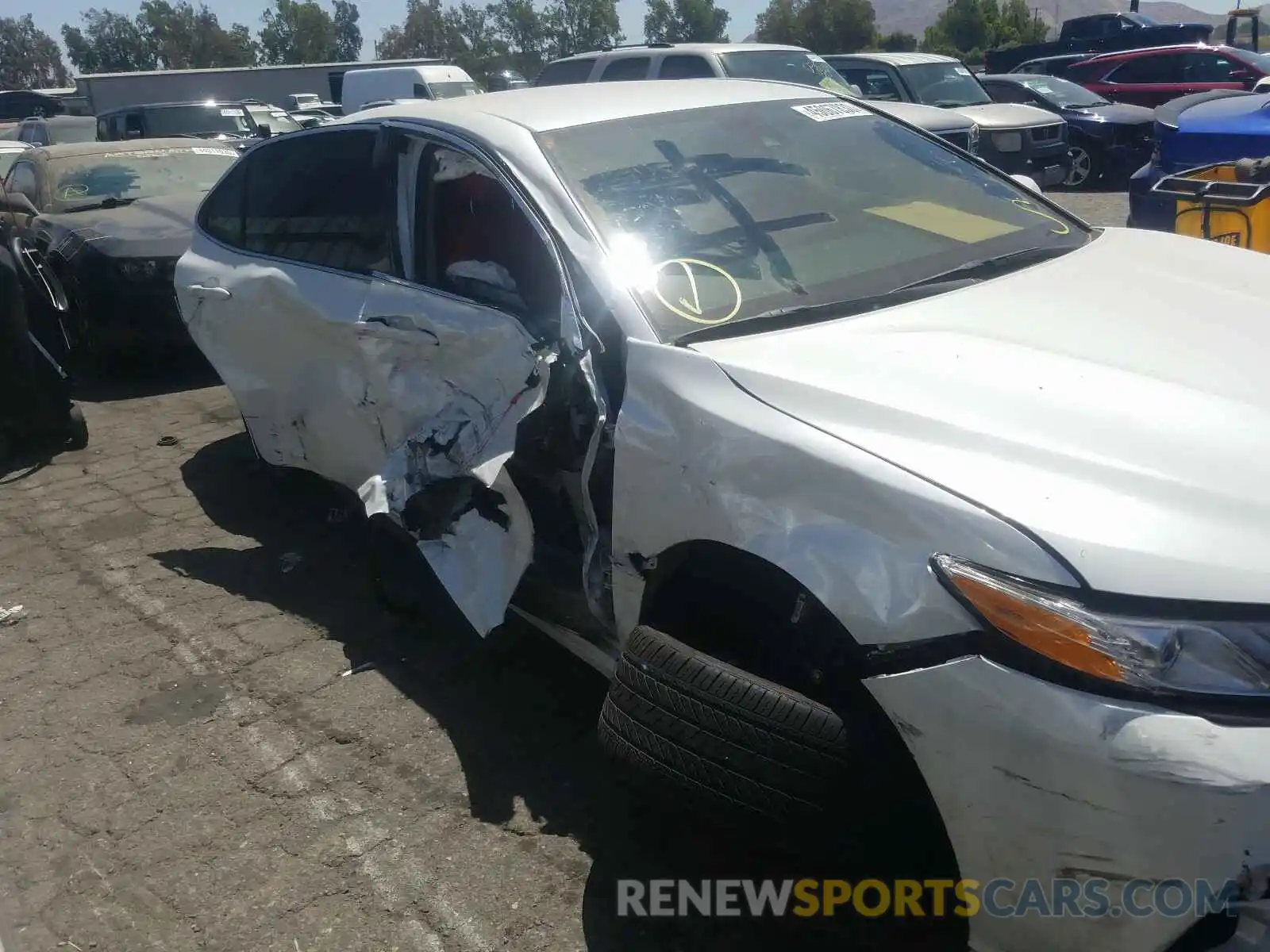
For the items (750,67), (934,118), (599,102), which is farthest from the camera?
(750,67)

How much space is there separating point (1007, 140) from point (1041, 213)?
8.78 meters

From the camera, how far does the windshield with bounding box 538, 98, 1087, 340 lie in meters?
2.70

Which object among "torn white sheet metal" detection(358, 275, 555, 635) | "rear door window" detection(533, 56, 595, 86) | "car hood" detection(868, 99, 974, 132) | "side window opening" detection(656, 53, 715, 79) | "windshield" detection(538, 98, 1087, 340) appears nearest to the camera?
"windshield" detection(538, 98, 1087, 340)

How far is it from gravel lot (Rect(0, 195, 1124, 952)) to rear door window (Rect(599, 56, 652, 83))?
7907 millimetres

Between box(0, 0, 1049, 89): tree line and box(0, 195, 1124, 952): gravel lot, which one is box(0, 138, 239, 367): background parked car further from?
box(0, 0, 1049, 89): tree line

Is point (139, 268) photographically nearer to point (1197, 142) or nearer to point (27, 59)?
point (1197, 142)

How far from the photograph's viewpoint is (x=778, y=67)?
1066cm

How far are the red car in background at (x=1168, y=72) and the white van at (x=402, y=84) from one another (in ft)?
36.6

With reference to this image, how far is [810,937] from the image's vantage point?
243 cm

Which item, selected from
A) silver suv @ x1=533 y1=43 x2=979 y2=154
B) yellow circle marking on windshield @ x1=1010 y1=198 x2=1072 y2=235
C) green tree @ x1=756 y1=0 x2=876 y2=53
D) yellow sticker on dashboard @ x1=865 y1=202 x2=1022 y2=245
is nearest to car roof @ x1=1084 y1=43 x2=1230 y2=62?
silver suv @ x1=533 y1=43 x2=979 y2=154

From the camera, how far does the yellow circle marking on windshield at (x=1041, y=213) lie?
131 inches

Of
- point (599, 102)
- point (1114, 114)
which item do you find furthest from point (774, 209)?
point (1114, 114)

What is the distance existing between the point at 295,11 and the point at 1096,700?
87.1m

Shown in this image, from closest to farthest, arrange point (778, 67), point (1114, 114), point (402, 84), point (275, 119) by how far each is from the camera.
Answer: point (778, 67) < point (1114, 114) < point (275, 119) < point (402, 84)
